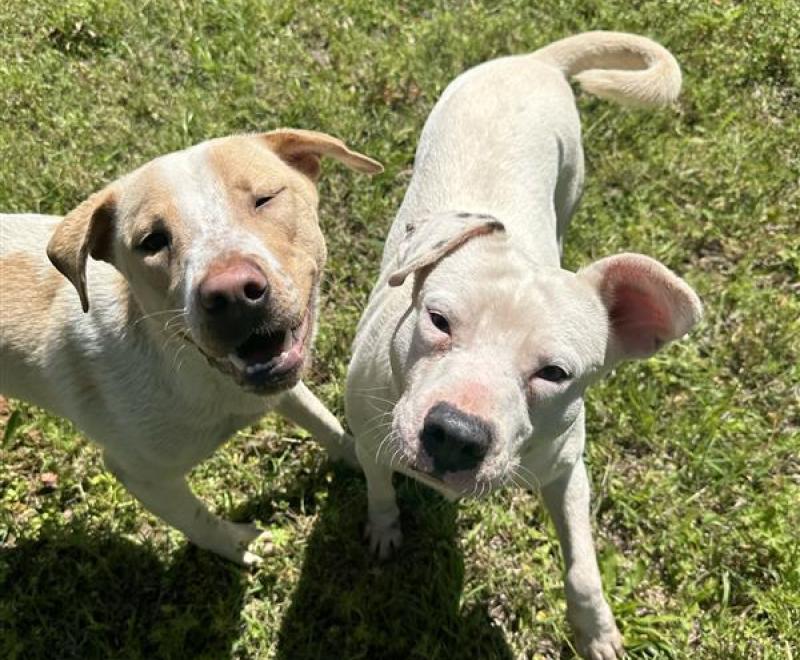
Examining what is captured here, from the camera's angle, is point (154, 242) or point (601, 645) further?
point (601, 645)

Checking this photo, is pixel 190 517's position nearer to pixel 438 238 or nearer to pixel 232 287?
pixel 232 287

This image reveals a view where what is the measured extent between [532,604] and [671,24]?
4918mm

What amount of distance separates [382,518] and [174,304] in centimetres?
188

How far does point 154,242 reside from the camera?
3111mm

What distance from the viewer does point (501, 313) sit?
2836 mm

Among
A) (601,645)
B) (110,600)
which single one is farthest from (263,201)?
(601,645)

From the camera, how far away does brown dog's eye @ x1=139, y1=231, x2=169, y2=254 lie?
309 cm

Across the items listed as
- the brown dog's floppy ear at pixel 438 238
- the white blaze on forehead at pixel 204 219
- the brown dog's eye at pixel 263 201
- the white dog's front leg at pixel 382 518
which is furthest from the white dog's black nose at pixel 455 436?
the white dog's front leg at pixel 382 518

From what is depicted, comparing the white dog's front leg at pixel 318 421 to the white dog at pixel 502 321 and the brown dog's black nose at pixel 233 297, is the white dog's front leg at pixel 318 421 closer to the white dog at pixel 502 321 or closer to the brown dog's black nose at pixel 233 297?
the white dog at pixel 502 321

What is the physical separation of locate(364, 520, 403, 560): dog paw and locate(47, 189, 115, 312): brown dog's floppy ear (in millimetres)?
2041

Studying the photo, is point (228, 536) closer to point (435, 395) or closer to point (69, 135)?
point (435, 395)

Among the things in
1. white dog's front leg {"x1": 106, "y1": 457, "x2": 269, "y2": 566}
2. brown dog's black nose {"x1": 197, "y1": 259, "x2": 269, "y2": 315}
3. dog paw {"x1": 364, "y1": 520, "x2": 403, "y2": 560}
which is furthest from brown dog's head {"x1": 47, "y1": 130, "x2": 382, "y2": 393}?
dog paw {"x1": 364, "y1": 520, "x2": 403, "y2": 560}

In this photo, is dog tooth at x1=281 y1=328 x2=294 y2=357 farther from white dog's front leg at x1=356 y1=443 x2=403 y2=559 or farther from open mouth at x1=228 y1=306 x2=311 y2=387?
white dog's front leg at x1=356 y1=443 x2=403 y2=559

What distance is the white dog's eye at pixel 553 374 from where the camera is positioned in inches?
112
